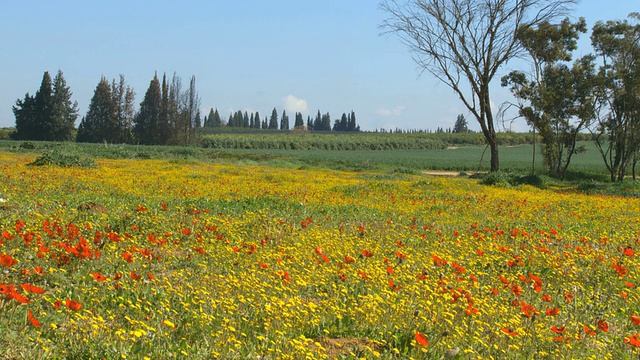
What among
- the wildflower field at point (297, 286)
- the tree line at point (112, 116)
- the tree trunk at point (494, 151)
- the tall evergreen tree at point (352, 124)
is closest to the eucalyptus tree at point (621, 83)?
the tree trunk at point (494, 151)

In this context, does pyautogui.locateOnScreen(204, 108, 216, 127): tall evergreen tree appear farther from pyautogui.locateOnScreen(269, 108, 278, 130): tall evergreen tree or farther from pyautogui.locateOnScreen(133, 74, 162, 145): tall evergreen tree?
pyautogui.locateOnScreen(133, 74, 162, 145): tall evergreen tree

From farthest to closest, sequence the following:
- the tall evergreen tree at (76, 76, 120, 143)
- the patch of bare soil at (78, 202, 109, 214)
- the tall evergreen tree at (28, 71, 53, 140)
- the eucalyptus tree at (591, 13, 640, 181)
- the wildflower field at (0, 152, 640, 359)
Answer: the tall evergreen tree at (76, 76, 120, 143) < the tall evergreen tree at (28, 71, 53, 140) < the eucalyptus tree at (591, 13, 640, 181) < the patch of bare soil at (78, 202, 109, 214) < the wildflower field at (0, 152, 640, 359)

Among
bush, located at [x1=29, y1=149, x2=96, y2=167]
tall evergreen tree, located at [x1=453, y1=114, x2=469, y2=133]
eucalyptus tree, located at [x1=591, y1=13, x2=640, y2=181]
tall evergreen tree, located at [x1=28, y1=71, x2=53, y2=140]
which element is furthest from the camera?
tall evergreen tree, located at [x1=453, y1=114, x2=469, y2=133]

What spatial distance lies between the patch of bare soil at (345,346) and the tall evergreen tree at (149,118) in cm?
8581

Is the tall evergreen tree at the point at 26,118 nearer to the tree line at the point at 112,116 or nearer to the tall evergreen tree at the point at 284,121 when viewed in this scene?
the tree line at the point at 112,116

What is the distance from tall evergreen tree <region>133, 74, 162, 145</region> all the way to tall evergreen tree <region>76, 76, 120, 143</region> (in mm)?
3455

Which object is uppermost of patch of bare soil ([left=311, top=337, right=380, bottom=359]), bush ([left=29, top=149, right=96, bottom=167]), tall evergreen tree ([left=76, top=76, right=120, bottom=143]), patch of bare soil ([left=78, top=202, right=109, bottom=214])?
tall evergreen tree ([left=76, top=76, right=120, bottom=143])

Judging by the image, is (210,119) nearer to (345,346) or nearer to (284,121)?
(284,121)

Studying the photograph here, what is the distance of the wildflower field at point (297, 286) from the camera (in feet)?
13.9

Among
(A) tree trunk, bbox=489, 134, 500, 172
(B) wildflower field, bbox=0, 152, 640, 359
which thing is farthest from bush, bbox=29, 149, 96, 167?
(A) tree trunk, bbox=489, 134, 500, 172

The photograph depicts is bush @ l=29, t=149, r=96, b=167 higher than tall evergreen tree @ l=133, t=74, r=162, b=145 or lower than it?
lower

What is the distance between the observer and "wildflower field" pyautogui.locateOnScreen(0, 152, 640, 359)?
13.9ft

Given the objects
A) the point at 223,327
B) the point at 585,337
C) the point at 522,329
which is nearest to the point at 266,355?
the point at 223,327

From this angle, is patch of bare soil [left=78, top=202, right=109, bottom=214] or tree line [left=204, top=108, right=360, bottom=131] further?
tree line [left=204, top=108, right=360, bottom=131]
